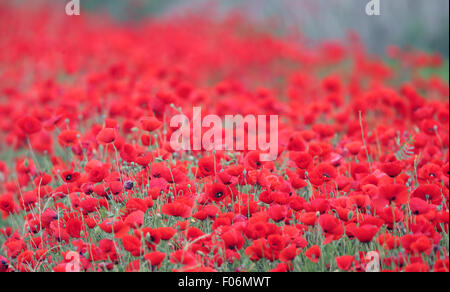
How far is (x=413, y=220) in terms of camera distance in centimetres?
232

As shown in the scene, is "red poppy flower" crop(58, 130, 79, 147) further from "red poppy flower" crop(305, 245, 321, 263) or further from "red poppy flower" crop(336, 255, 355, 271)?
"red poppy flower" crop(336, 255, 355, 271)

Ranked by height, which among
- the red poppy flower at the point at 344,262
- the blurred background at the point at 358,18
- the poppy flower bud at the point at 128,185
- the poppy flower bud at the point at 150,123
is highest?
the blurred background at the point at 358,18

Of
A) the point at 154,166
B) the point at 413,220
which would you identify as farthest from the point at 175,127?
the point at 413,220

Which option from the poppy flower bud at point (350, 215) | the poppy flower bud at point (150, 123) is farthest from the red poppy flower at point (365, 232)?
the poppy flower bud at point (150, 123)

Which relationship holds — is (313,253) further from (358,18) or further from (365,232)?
(358,18)

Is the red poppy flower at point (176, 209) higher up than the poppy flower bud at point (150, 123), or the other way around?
the poppy flower bud at point (150, 123)

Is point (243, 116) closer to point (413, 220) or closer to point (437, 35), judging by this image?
point (413, 220)

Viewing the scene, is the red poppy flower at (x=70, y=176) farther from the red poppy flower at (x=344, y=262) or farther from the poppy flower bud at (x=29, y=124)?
the red poppy flower at (x=344, y=262)

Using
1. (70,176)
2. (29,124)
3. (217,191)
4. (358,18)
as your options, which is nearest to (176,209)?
(217,191)

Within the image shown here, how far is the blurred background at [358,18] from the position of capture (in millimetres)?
7703

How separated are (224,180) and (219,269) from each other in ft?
1.38

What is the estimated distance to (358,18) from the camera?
8617 mm

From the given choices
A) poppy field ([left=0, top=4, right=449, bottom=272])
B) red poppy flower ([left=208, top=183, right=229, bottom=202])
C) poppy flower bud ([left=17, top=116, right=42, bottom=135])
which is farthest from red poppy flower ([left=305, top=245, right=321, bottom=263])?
poppy flower bud ([left=17, top=116, right=42, bottom=135])

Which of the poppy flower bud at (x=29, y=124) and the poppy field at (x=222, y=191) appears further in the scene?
the poppy flower bud at (x=29, y=124)
